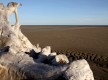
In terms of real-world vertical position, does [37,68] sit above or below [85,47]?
above

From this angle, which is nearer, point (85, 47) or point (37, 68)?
point (37, 68)

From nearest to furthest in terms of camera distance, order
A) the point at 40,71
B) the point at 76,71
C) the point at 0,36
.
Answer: the point at 76,71
the point at 40,71
the point at 0,36

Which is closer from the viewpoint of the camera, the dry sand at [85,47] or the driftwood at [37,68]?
the driftwood at [37,68]

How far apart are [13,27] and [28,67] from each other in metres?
3.90

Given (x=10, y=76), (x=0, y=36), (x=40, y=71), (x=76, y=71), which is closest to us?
(x=76, y=71)

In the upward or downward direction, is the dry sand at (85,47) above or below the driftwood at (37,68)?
below

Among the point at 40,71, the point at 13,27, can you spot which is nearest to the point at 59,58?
the point at 40,71

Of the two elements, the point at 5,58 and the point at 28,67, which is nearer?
the point at 28,67

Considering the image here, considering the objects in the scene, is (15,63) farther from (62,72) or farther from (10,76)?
(62,72)

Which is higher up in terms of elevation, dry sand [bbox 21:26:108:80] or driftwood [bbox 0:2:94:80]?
driftwood [bbox 0:2:94:80]

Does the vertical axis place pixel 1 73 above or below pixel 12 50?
below

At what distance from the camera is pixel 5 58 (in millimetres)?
5945

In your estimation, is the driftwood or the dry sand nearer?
the driftwood

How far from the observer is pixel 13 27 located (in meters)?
9.17
